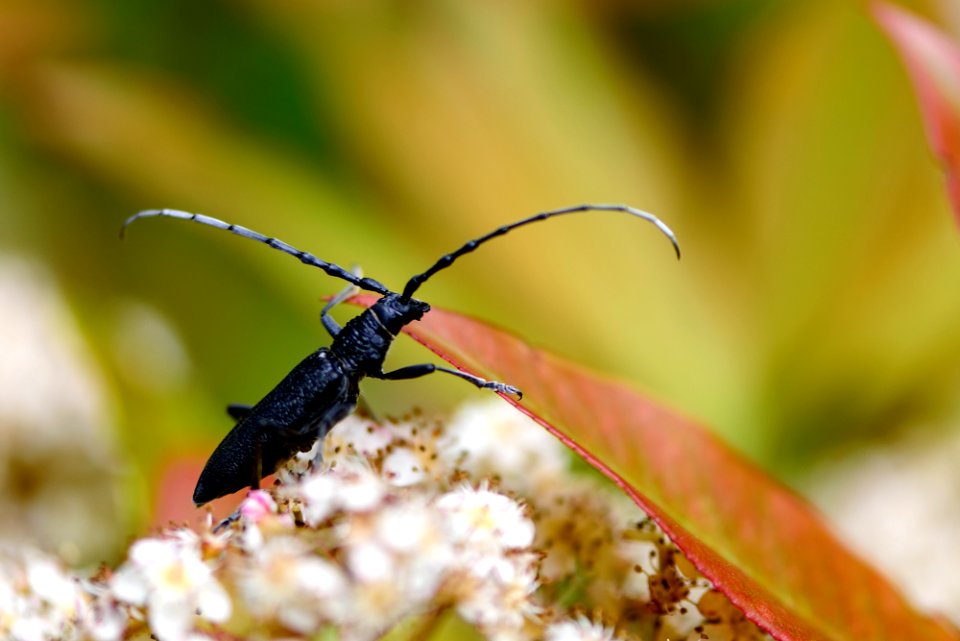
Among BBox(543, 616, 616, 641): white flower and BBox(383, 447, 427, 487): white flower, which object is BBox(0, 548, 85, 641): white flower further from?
BBox(543, 616, 616, 641): white flower

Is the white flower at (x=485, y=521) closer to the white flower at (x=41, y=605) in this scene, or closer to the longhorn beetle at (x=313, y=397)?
the longhorn beetle at (x=313, y=397)

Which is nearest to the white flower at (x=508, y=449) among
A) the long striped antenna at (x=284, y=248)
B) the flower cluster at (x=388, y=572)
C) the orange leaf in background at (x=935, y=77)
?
the flower cluster at (x=388, y=572)

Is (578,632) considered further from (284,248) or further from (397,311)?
(284,248)

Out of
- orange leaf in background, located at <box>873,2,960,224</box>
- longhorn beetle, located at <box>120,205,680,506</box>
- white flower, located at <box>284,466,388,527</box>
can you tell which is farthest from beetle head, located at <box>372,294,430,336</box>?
orange leaf in background, located at <box>873,2,960,224</box>

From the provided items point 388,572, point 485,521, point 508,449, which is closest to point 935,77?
point 508,449

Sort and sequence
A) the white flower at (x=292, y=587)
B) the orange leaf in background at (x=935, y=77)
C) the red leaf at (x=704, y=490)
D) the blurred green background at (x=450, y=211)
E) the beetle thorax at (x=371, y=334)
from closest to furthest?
the white flower at (x=292, y=587)
the red leaf at (x=704, y=490)
the orange leaf in background at (x=935, y=77)
the beetle thorax at (x=371, y=334)
the blurred green background at (x=450, y=211)

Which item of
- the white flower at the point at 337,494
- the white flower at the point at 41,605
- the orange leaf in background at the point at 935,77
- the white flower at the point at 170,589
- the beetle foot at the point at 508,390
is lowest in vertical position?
the white flower at the point at 41,605

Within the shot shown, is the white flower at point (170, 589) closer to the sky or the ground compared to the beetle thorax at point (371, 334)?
closer to the ground
